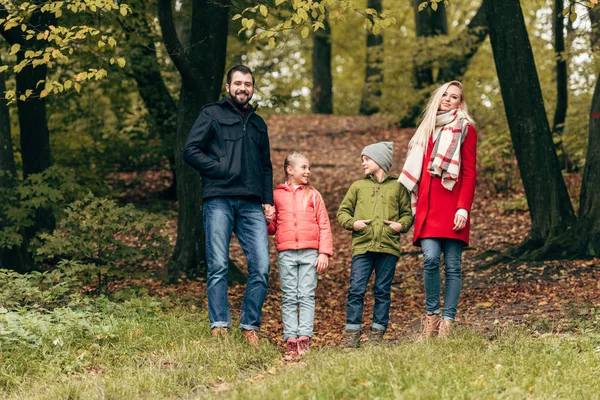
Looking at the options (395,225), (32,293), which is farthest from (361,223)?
(32,293)

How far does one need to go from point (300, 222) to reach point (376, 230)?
0.62 meters

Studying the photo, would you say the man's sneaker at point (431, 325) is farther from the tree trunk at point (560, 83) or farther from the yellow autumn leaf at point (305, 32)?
the tree trunk at point (560, 83)

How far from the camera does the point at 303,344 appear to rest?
6.38 metres

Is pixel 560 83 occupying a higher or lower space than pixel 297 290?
higher

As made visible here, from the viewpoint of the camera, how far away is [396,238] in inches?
257

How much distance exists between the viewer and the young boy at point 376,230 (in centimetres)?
648

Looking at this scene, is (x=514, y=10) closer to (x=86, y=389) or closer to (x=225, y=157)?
(x=225, y=157)

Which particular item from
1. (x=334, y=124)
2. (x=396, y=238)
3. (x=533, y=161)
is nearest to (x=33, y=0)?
(x=396, y=238)

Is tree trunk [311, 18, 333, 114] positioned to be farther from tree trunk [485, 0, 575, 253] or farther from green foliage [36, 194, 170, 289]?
green foliage [36, 194, 170, 289]

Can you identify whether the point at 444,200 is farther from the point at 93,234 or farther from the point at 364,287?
the point at 93,234

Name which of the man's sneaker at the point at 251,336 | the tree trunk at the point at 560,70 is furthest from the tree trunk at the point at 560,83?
the man's sneaker at the point at 251,336

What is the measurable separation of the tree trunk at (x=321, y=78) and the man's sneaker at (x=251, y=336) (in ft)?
68.1

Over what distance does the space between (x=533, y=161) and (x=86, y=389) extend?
700 cm

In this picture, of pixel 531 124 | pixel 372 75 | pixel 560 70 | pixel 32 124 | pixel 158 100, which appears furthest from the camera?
pixel 372 75
